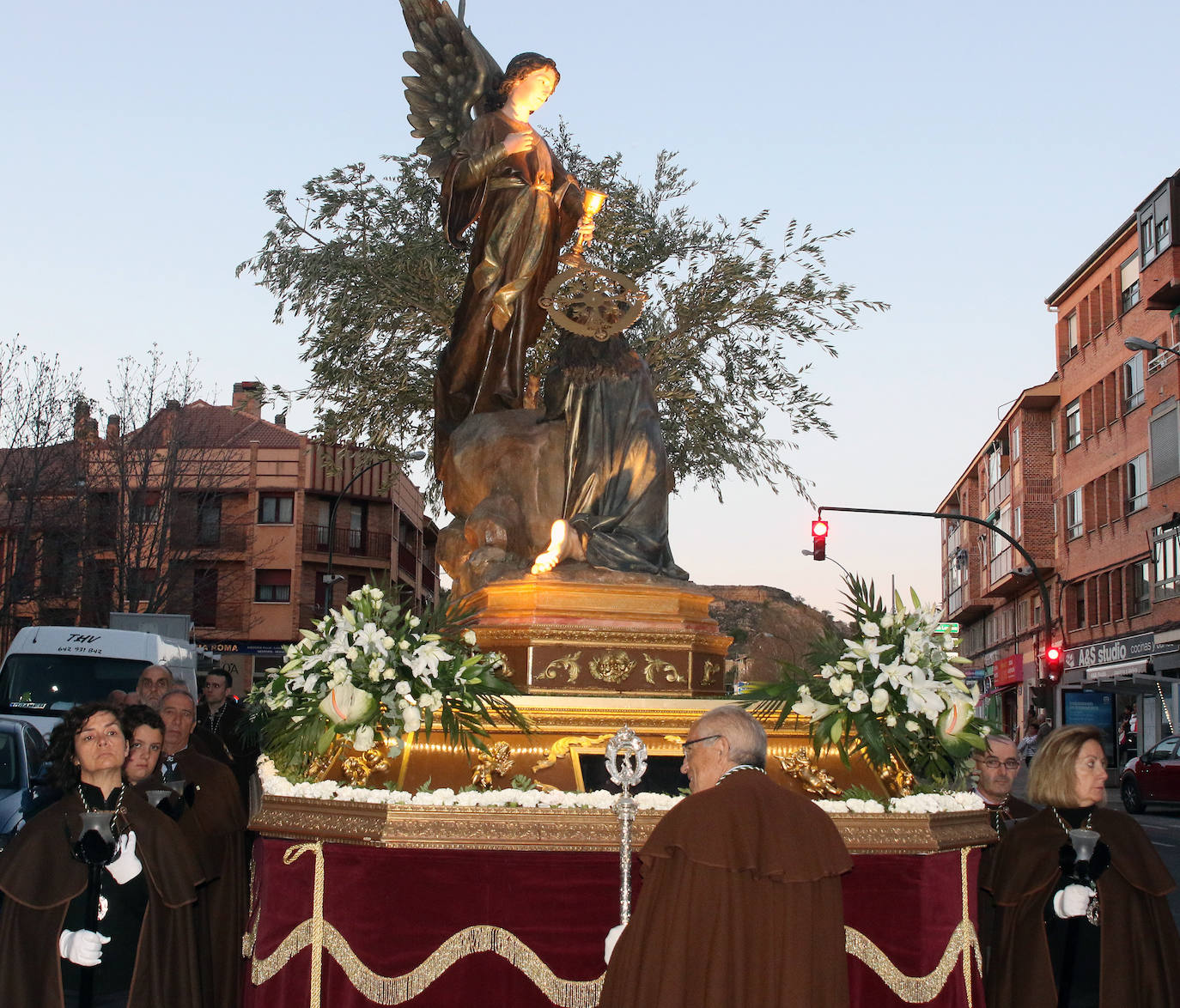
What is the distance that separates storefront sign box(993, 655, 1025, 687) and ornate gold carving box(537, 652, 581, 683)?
5403 centimetres

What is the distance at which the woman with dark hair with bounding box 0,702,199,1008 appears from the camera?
18.4 feet

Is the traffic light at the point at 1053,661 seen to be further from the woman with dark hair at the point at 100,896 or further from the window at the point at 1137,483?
the woman with dark hair at the point at 100,896

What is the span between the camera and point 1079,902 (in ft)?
19.5

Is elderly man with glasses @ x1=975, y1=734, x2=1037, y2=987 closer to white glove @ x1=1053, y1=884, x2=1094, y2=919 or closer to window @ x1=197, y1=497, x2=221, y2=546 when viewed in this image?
white glove @ x1=1053, y1=884, x2=1094, y2=919

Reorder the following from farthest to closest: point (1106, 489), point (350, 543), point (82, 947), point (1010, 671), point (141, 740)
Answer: point (350, 543) → point (1010, 671) → point (1106, 489) → point (141, 740) → point (82, 947)

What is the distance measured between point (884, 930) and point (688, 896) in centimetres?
239

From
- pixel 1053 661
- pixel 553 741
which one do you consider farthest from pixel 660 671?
pixel 1053 661

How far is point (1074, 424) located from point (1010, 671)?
1505 centimetres

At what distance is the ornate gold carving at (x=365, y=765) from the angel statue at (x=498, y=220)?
10.0ft

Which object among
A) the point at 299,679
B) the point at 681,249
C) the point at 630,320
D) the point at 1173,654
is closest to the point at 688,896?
the point at 299,679

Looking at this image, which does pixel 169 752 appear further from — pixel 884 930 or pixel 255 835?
pixel 884 930

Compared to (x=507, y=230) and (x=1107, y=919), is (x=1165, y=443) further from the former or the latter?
(x=1107, y=919)

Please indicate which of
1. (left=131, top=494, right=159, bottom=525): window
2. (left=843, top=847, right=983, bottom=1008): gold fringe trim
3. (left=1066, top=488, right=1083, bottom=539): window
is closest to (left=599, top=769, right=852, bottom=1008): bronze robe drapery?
(left=843, top=847, right=983, bottom=1008): gold fringe trim


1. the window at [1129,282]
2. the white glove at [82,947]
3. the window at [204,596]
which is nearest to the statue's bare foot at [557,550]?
the white glove at [82,947]
